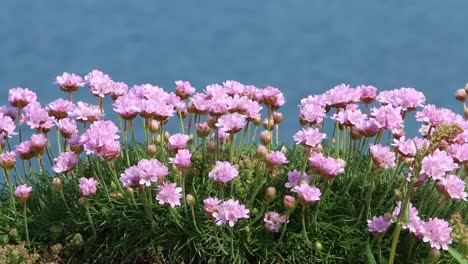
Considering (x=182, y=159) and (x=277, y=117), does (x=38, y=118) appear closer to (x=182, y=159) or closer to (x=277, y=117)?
(x=182, y=159)

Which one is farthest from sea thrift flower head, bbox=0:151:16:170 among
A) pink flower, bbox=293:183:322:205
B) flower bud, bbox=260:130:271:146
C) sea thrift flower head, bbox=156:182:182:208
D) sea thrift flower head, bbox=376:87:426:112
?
sea thrift flower head, bbox=376:87:426:112

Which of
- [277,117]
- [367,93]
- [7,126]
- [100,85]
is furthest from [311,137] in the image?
[7,126]

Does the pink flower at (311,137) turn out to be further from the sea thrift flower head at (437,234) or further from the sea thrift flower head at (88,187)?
the sea thrift flower head at (88,187)

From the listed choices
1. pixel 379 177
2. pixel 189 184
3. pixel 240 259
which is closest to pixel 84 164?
pixel 189 184

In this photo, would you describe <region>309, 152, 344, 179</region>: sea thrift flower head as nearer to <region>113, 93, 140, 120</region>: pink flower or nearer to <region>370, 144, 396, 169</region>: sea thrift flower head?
<region>370, 144, 396, 169</region>: sea thrift flower head

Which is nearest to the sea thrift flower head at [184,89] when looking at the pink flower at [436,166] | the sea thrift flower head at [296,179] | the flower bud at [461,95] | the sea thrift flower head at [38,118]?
the sea thrift flower head at [38,118]

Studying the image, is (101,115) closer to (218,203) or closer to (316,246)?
(218,203)
